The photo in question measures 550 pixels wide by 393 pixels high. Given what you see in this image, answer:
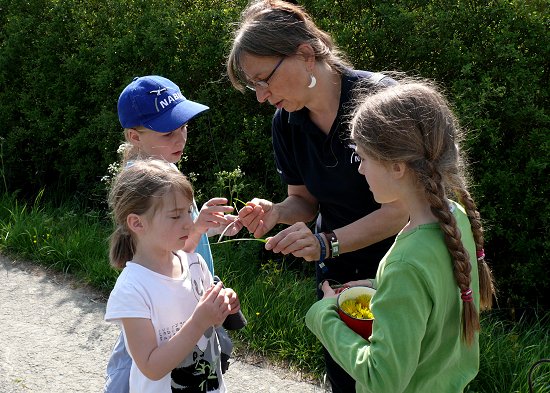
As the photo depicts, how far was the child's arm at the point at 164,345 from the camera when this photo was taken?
2.37 metres

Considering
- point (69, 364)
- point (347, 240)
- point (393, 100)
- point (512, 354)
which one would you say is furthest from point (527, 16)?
point (69, 364)

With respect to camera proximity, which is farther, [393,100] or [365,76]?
[365,76]

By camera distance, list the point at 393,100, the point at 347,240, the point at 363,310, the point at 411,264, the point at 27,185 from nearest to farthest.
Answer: the point at 411,264
the point at 393,100
the point at 363,310
the point at 347,240
the point at 27,185

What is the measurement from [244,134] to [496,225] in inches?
73.7

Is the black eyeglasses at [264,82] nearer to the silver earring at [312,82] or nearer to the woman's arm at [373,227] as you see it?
the silver earring at [312,82]

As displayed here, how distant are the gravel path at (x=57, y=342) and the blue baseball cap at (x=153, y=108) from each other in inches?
63.9

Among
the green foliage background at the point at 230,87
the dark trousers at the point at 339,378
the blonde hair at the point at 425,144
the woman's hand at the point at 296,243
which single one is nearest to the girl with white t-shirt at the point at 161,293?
the woman's hand at the point at 296,243

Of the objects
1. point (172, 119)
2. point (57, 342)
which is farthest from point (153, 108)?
point (57, 342)

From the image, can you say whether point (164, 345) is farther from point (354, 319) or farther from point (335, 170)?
point (335, 170)

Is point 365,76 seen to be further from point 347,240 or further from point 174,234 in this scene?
point 174,234

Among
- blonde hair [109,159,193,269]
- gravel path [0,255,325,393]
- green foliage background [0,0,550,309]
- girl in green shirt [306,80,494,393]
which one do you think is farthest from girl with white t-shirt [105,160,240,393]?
green foliage background [0,0,550,309]

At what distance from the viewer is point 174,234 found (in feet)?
8.34

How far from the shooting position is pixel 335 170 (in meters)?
2.88

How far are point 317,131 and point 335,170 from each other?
174mm
